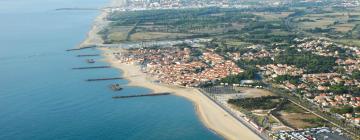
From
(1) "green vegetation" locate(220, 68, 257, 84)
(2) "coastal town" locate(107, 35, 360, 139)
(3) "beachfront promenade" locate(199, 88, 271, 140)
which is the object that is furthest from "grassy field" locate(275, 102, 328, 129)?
(1) "green vegetation" locate(220, 68, 257, 84)

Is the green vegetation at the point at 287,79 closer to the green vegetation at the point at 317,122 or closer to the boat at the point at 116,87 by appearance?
the green vegetation at the point at 317,122

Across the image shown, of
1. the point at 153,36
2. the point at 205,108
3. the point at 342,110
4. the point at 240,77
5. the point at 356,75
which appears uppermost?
the point at 153,36

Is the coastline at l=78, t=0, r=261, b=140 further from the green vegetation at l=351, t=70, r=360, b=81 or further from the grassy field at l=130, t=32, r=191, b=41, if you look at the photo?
the green vegetation at l=351, t=70, r=360, b=81

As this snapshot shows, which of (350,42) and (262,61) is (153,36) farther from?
(350,42)

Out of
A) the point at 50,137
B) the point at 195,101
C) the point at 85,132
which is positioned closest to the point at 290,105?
the point at 195,101

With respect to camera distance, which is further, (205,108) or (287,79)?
(287,79)

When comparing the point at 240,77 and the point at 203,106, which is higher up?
the point at 240,77

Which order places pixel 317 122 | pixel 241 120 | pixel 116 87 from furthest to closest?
pixel 116 87 → pixel 241 120 → pixel 317 122

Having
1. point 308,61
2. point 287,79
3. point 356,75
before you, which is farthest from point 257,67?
point 356,75
